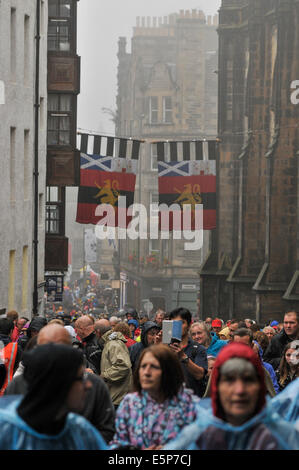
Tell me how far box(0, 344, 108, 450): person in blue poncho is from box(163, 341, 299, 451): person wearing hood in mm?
489

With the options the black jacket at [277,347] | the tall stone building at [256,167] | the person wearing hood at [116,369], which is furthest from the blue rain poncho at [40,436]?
the tall stone building at [256,167]

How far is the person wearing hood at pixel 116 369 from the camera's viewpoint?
1023cm

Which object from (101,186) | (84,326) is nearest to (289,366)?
(84,326)

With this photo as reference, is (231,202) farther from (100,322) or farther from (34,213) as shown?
(100,322)

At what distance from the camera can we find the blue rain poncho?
441 centimetres

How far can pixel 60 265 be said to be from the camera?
3134 centimetres

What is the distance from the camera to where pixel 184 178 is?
29.3m

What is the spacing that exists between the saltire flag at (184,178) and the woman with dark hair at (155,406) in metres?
23.2

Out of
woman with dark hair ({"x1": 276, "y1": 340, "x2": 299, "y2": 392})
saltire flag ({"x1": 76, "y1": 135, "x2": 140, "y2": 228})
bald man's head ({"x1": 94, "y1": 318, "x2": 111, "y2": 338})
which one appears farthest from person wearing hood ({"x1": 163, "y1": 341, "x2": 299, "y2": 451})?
saltire flag ({"x1": 76, "y1": 135, "x2": 140, "y2": 228})

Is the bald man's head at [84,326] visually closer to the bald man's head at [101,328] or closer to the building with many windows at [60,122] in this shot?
the bald man's head at [101,328]

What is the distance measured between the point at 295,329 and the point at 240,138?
1193 inches

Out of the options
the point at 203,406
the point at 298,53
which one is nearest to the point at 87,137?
the point at 298,53

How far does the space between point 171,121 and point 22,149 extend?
47.8 meters

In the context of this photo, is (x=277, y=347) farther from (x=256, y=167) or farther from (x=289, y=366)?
(x=256, y=167)
